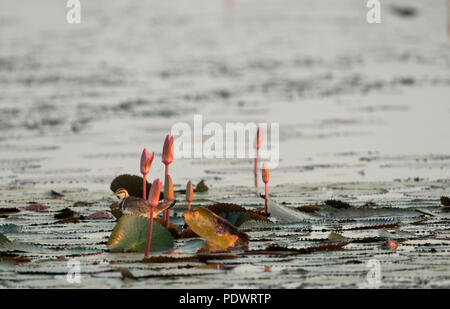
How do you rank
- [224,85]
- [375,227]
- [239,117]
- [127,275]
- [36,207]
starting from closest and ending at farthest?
[127,275]
[375,227]
[36,207]
[239,117]
[224,85]

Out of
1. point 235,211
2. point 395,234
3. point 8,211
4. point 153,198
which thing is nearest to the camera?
point 153,198

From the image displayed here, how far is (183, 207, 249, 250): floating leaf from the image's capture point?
4.62m

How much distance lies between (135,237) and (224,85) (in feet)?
32.5

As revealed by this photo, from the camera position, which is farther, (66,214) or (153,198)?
(66,214)

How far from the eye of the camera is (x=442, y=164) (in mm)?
7715

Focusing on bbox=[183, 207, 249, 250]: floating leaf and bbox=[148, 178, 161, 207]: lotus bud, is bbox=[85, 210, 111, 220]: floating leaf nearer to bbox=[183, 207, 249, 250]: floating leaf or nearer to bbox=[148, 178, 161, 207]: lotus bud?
bbox=[183, 207, 249, 250]: floating leaf

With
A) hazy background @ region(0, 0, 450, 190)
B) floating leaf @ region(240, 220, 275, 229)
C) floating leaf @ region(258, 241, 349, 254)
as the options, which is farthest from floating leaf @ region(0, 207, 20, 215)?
floating leaf @ region(258, 241, 349, 254)

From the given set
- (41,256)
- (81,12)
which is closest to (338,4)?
(81,12)

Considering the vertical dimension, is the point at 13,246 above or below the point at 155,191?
below

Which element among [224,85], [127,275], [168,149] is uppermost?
[224,85]

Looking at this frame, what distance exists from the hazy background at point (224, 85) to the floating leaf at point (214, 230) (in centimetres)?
236

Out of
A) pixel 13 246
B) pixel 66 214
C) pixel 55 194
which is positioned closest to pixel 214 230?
pixel 13 246

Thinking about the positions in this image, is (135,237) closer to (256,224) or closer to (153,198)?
(153,198)

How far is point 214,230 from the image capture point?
183 inches
